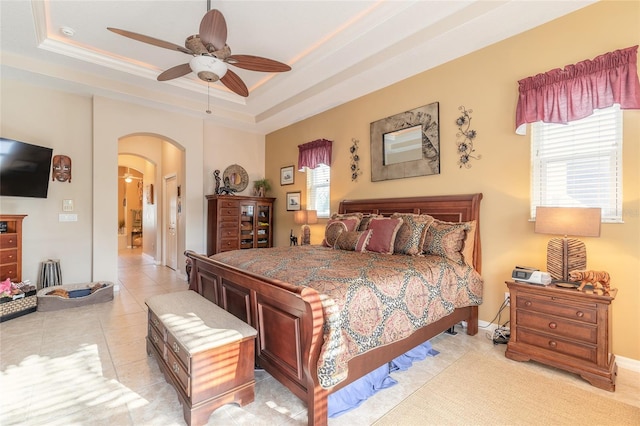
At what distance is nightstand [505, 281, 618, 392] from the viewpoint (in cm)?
212

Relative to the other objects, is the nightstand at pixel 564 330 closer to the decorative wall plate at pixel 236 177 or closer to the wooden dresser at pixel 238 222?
the wooden dresser at pixel 238 222

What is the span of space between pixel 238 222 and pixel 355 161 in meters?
2.56

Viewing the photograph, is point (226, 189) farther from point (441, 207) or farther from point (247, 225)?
point (441, 207)

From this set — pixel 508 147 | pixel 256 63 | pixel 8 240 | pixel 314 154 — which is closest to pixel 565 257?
pixel 508 147

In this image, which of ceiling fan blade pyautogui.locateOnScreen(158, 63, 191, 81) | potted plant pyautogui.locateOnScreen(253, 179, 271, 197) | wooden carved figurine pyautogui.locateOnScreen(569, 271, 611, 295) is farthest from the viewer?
potted plant pyautogui.locateOnScreen(253, 179, 271, 197)

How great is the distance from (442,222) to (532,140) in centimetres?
117

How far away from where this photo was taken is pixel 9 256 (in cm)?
380

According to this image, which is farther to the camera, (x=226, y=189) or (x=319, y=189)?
(x=226, y=189)

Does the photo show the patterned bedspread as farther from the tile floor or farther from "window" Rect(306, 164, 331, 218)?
"window" Rect(306, 164, 331, 218)

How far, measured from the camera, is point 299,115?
5.48 metres

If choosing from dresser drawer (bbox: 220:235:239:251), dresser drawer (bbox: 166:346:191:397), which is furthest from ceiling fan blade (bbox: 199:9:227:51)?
dresser drawer (bbox: 220:235:239:251)

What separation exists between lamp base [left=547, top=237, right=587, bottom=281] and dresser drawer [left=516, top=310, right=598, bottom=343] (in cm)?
36

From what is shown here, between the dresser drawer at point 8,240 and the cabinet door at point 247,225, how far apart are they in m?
3.10

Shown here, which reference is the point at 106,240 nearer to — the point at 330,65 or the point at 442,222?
the point at 330,65
